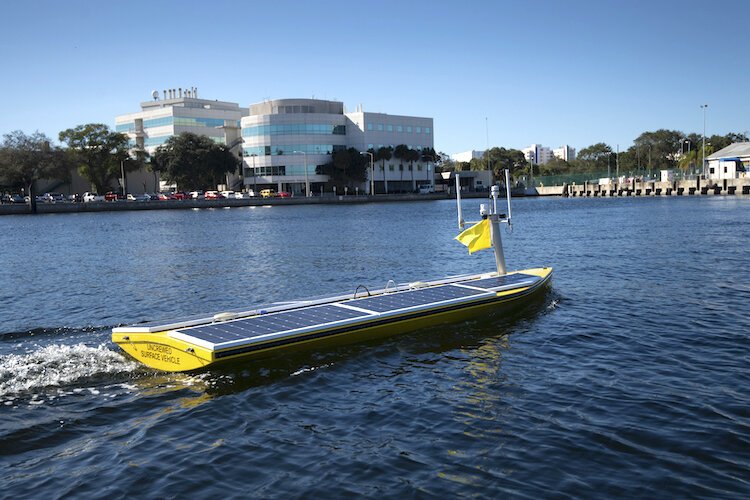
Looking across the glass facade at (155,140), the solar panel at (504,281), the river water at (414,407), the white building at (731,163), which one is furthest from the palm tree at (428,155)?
the solar panel at (504,281)

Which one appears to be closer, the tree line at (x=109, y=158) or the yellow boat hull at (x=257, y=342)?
the yellow boat hull at (x=257, y=342)

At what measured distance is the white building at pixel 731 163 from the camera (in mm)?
115625

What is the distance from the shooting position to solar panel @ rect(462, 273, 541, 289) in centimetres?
1869

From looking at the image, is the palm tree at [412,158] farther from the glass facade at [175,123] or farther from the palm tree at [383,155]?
the glass facade at [175,123]

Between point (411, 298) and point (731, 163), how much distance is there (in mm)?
118909

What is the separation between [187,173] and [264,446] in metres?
132

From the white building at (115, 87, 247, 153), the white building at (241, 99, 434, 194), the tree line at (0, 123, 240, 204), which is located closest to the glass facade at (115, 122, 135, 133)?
the white building at (115, 87, 247, 153)

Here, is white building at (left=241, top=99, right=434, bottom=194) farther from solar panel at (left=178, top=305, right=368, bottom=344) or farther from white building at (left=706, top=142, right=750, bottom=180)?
solar panel at (left=178, top=305, right=368, bottom=344)

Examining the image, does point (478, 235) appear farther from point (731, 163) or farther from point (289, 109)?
point (289, 109)

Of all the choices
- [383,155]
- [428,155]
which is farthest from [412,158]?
[383,155]

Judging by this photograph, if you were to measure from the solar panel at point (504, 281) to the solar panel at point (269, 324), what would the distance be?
4.84m

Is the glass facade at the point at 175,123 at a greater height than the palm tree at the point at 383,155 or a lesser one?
greater

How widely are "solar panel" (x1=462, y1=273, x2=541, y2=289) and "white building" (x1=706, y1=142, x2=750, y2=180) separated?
366 feet

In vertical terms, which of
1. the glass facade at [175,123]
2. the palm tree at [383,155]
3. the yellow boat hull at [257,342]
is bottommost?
the yellow boat hull at [257,342]
